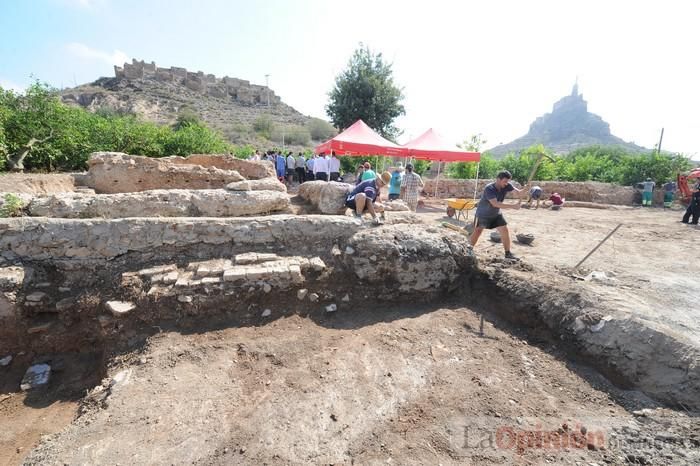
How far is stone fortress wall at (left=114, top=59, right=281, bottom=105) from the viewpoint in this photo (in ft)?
130

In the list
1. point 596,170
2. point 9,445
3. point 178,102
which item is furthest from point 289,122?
point 9,445

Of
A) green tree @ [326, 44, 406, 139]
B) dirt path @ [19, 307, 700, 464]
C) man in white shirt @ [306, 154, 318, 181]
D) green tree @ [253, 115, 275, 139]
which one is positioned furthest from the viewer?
green tree @ [253, 115, 275, 139]

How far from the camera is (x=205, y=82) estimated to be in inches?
A: 1812

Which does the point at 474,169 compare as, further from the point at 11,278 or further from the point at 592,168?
the point at 11,278

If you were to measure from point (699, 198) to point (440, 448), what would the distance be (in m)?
11.9

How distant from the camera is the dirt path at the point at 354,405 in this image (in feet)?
7.03

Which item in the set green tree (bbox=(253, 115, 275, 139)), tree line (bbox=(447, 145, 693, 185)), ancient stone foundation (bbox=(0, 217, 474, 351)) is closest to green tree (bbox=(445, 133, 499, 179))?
tree line (bbox=(447, 145, 693, 185))

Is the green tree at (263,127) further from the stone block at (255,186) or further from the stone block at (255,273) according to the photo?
the stone block at (255,273)

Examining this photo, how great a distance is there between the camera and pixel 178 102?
3478cm

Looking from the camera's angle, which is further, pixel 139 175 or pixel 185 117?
pixel 185 117

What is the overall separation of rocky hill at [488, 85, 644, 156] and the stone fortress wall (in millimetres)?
52464

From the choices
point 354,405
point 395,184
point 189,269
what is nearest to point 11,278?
point 189,269

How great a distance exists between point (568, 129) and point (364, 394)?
10739 cm

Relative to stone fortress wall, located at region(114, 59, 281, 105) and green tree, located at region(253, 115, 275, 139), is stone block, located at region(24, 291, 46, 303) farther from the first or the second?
stone fortress wall, located at region(114, 59, 281, 105)
